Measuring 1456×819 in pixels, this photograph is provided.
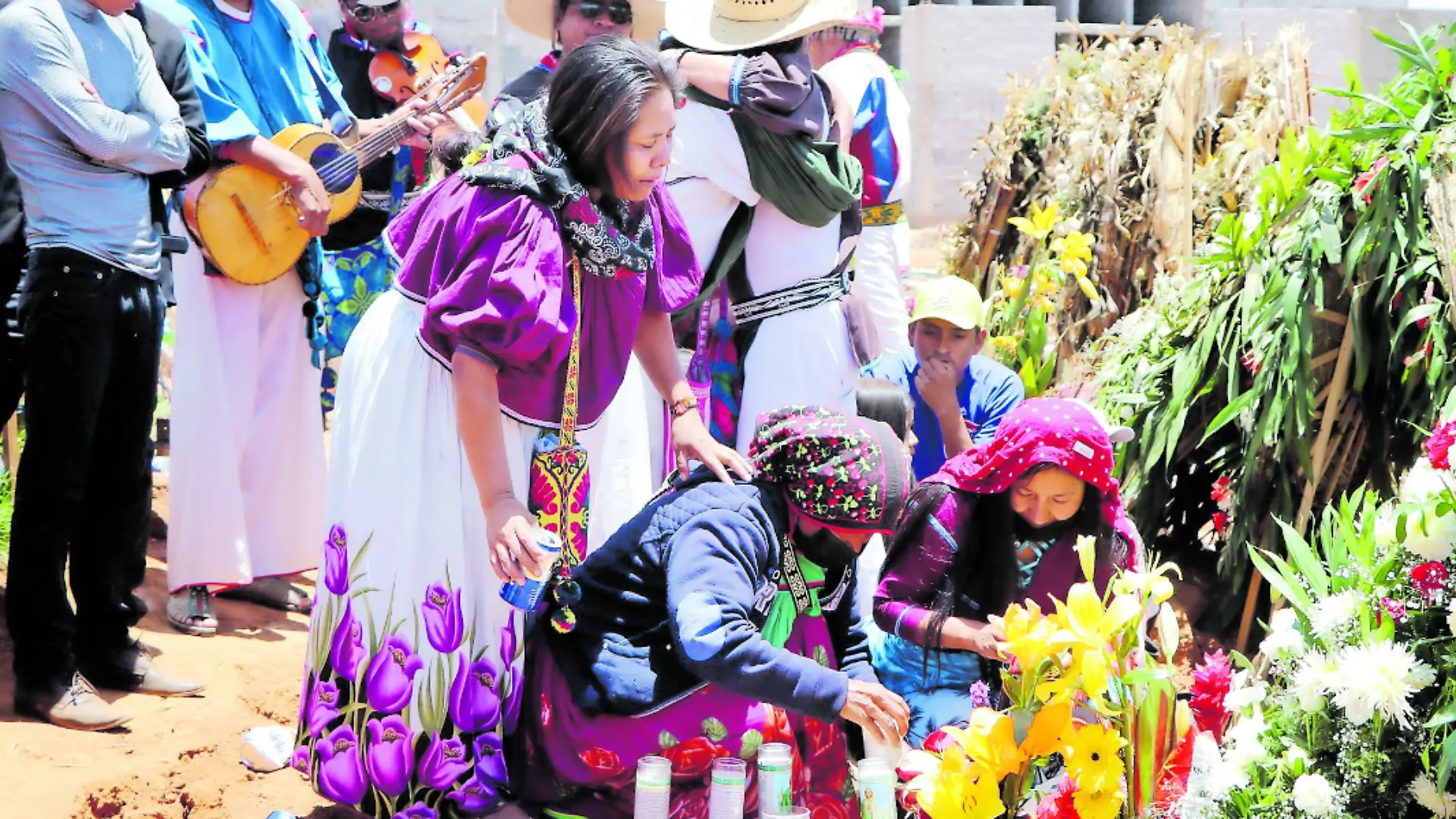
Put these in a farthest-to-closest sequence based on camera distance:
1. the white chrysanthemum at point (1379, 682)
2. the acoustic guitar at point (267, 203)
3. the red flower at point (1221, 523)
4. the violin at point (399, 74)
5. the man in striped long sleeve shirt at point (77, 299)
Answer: the violin at point (399, 74), the red flower at point (1221, 523), the acoustic guitar at point (267, 203), the man in striped long sleeve shirt at point (77, 299), the white chrysanthemum at point (1379, 682)

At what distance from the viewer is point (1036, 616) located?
252 centimetres

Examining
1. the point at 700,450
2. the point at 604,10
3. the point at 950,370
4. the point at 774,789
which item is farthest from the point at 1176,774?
the point at 604,10

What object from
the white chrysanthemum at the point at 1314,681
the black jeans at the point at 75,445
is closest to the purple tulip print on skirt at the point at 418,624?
the black jeans at the point at 75,445

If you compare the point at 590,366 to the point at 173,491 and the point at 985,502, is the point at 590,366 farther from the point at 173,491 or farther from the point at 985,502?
the point at 173,491

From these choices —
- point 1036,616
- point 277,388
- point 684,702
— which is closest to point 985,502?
point 684,702

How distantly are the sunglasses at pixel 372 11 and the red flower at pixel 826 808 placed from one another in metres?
3.68

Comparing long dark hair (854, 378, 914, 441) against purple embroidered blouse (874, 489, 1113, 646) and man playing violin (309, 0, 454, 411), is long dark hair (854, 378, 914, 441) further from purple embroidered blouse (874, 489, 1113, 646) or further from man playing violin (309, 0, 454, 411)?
man playing violin (309, 0, 454, 411)

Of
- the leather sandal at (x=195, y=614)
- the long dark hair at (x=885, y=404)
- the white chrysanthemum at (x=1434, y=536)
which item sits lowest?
the leather sandal at (x=195, y=614)

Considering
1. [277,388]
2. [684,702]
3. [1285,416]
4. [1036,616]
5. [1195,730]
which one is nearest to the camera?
[1036,616]

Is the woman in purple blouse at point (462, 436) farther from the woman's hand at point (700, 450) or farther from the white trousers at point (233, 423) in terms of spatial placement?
Answer: the white trousers at point (233, 423)

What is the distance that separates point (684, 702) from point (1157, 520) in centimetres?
273

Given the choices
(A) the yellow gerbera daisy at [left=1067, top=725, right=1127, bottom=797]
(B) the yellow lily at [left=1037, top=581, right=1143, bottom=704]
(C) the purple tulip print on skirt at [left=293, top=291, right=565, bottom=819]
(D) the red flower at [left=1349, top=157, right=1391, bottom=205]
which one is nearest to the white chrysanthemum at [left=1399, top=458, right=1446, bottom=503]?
(B) the yellow lily at [left=1037, top=581, right=1143, bottom=704]

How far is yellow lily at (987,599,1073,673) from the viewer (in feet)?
8.00

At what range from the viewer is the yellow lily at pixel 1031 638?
8.00ft
